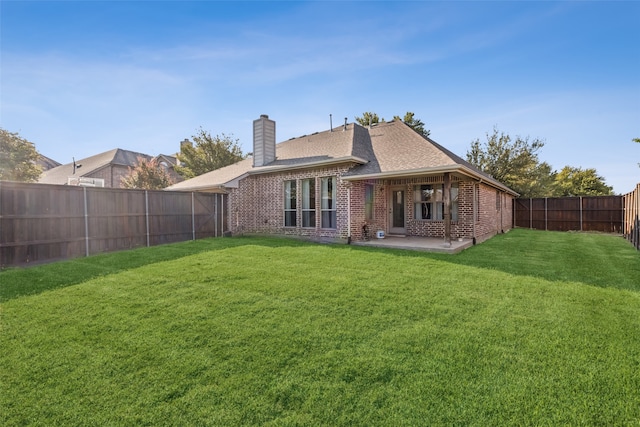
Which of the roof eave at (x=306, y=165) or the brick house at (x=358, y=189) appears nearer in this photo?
the roof eave at (x=306, y=165)

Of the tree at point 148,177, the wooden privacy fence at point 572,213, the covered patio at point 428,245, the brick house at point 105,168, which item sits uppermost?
the brick house at point 105,168

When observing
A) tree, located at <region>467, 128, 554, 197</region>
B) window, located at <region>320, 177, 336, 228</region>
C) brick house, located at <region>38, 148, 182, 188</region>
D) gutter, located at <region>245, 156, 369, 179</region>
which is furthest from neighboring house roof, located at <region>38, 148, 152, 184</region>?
tree, located at <region>467, 128, 554, 197</region>

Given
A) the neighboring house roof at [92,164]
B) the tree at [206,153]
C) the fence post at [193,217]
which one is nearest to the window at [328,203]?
the fence post at [193,217]

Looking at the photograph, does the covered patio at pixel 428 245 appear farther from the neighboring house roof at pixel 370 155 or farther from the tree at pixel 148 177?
the tree at pixel 148 177

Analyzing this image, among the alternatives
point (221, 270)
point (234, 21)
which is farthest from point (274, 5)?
point (221, 270)

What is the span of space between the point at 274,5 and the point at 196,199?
7.62 meters

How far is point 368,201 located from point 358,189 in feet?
2.64

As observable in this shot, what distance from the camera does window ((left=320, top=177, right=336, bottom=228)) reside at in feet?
36.1

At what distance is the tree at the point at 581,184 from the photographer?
2436cm

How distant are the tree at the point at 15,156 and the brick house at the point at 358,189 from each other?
537 inches

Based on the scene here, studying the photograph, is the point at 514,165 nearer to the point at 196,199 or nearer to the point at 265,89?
the point at 265,89

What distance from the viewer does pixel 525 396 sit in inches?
95.7

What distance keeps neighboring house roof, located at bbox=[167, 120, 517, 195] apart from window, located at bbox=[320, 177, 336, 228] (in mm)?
750

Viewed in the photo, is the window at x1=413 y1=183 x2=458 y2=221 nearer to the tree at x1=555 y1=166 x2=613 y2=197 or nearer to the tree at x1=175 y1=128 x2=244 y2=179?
the tree at x1=175 y1=128 x2=244 y2=179
